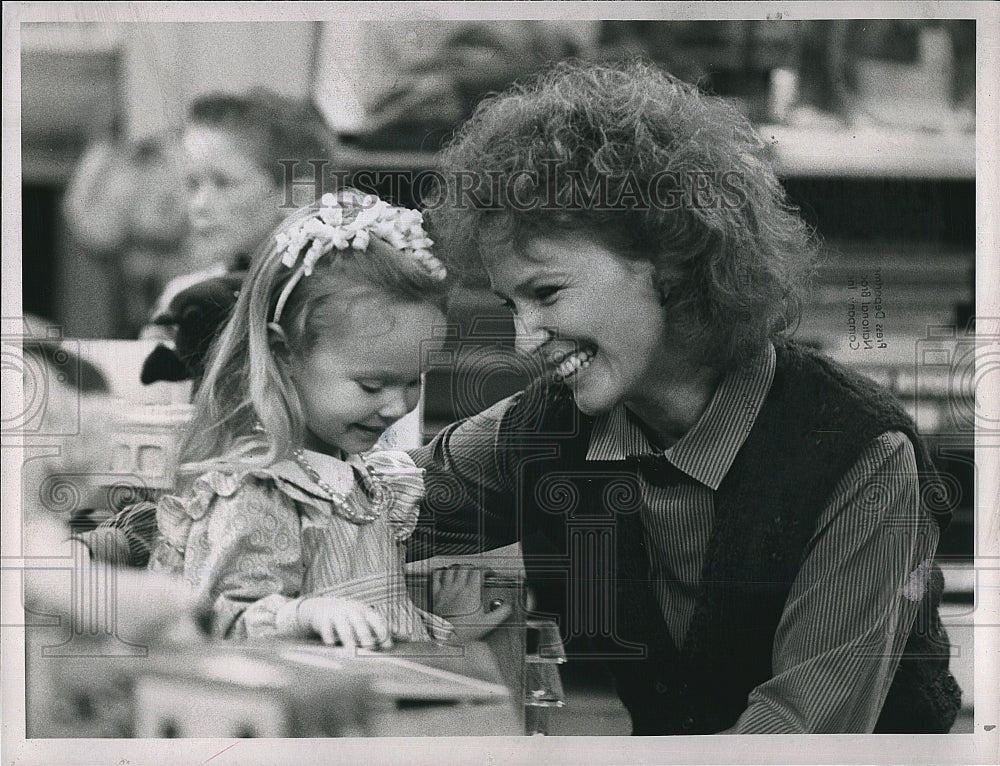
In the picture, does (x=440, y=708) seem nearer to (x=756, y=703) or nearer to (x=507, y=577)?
(x=507, y=577)

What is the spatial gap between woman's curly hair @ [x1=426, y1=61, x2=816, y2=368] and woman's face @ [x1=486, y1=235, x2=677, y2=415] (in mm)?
40

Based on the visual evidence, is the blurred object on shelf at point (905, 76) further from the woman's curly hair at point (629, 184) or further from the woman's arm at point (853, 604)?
the woman's arm at point (853, 604)

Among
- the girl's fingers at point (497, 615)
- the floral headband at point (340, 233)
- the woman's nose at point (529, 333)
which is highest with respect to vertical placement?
the floral headband at point (340, 233)

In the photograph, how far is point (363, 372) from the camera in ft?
8.79

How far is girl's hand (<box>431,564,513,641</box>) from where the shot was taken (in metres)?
2.70

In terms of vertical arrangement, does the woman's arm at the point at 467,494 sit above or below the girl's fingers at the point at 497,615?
above

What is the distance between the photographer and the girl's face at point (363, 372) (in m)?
2.67

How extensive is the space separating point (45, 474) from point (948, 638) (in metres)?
2.30

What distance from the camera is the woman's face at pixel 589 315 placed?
266 cm

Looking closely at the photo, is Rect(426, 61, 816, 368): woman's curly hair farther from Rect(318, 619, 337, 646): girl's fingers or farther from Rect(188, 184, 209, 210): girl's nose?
Rect(318, 619, 337, 646): girl's fingers

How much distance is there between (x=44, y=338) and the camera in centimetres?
271

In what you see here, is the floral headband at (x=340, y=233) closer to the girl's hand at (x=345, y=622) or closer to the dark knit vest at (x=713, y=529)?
the dark knit vest at (x=713, y=529)

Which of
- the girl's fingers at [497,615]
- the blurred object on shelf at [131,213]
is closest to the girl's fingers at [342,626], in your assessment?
the girl's fingers at [497,615]

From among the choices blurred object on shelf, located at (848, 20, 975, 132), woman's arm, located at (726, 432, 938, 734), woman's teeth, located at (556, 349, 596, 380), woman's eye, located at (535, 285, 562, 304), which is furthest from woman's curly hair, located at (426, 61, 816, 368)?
woman's arm, located at (726, 432, 938, 734)
